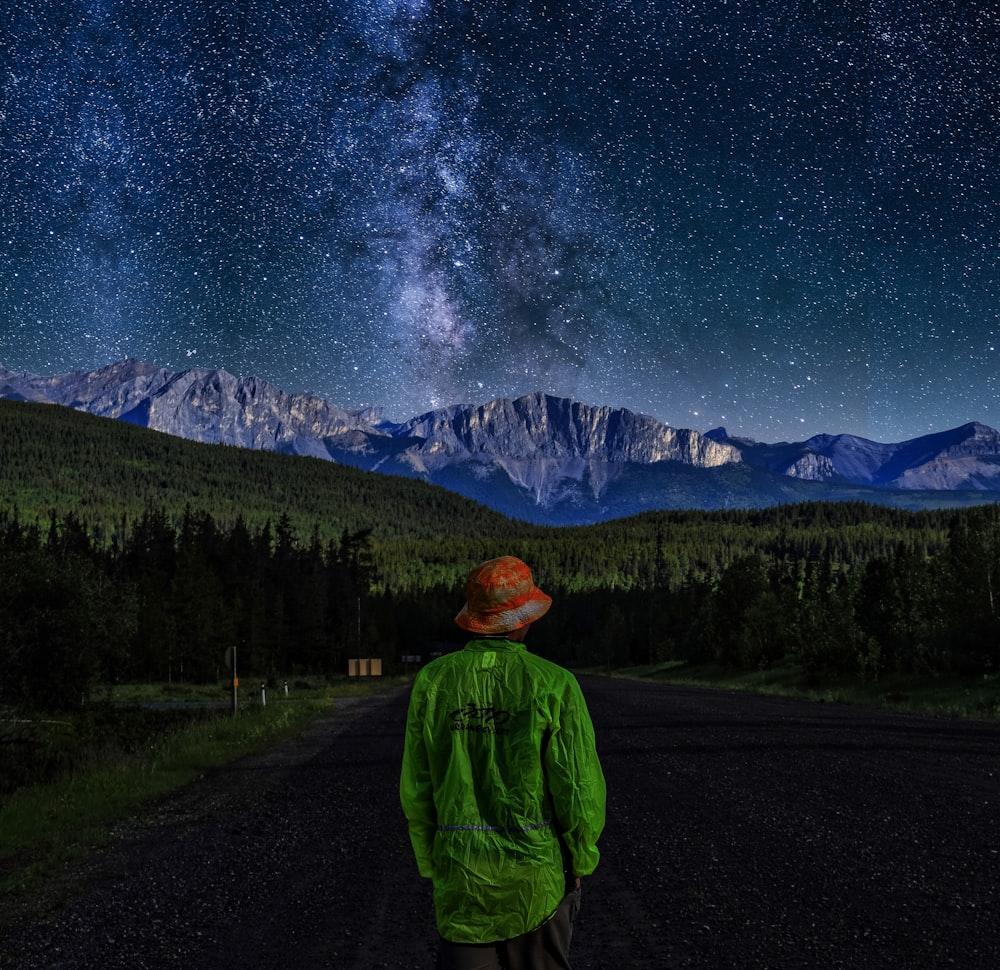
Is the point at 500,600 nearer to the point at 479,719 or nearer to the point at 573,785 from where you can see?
the point at 479,719

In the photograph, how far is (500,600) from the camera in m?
3.79

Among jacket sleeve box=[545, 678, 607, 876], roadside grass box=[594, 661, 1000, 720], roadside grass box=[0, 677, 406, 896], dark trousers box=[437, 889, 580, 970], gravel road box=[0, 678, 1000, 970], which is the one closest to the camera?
dark trousers box=[437, 889, 580, 970]

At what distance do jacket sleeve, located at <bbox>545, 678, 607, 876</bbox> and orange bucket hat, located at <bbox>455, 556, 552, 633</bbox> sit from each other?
0.38m

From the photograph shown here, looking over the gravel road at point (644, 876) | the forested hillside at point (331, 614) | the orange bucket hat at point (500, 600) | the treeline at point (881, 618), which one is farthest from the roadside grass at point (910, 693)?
the orange bucket hat at point (500, 600)

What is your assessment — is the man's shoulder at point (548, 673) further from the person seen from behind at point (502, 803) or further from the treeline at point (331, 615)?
the treeline at point (331, 615)

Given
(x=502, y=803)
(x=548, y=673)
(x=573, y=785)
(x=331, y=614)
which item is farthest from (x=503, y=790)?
(x=331, y=614)

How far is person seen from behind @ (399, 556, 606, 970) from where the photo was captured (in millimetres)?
3461

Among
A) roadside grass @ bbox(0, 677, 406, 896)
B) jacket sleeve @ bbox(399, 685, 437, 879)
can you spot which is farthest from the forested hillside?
jacket sleeve @ bbox(399, 685, 437, 879)

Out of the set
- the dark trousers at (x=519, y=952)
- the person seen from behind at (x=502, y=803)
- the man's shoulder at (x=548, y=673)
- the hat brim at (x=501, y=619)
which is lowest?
the dark trousers at (x=519, y=952)


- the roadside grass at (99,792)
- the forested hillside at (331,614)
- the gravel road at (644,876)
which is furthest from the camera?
the forested hillside at (331,614)

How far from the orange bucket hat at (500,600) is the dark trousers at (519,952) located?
4.02 ft

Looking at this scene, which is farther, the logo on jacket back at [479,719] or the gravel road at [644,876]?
the gravel road at [644,876]

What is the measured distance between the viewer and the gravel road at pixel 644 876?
6121mm

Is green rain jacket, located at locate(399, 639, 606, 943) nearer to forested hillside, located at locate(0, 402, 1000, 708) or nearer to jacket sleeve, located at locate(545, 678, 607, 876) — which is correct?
jacket sleeve, located at locate(545, 678, 607, 876)
